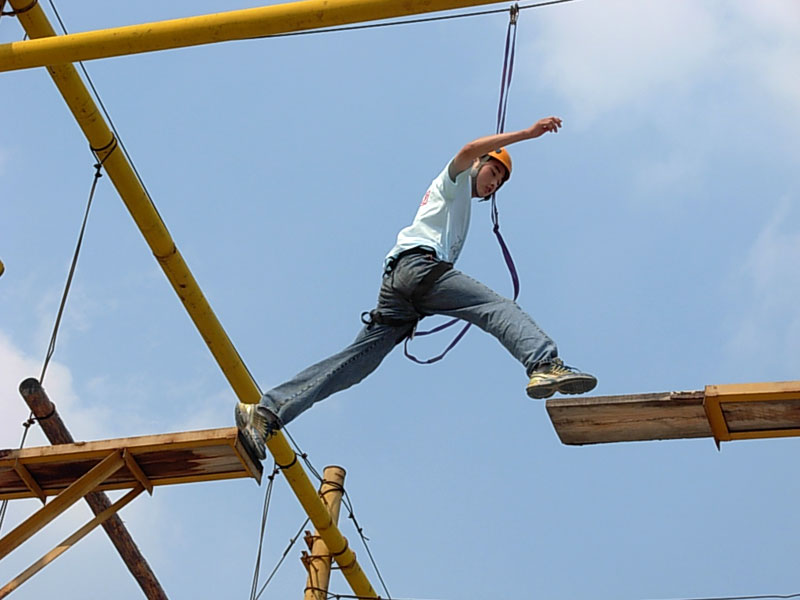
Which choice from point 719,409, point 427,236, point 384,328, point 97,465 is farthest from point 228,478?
point 719,409

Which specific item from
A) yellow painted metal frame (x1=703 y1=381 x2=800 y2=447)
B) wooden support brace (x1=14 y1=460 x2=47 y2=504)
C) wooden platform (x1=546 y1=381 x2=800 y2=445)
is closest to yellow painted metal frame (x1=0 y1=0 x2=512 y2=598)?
wooden support brace (x1=14 y1=460 x2=47 y2=504)

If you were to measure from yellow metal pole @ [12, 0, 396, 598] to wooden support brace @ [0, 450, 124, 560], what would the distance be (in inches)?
37.3

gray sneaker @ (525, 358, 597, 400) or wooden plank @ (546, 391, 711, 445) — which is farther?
wooden plank @ (546, 391, 711, 445)

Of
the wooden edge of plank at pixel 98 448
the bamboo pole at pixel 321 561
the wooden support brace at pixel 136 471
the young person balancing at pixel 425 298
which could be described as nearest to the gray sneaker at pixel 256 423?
the young person balancing at pixel 425 298

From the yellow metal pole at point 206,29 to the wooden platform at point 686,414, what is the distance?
2.40 m

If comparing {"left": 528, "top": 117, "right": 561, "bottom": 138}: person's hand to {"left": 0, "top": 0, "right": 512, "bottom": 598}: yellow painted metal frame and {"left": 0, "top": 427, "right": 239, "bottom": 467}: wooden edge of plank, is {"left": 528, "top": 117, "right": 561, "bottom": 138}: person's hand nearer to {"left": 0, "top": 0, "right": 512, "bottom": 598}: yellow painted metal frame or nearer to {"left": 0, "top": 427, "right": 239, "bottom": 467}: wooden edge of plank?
{"left": 0, "top": 0, "right": 512, "bottom": 598}: yellow painted metal frame

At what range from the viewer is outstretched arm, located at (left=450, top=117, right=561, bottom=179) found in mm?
7445

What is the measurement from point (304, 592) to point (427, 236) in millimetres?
3957

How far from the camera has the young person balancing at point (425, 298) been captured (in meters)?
7.86

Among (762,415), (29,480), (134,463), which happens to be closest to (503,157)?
(762,415)

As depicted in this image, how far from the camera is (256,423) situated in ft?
26.7

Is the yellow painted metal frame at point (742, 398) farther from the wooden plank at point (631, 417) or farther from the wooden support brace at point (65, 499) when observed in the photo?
the wooden support brace at point (65, 499)

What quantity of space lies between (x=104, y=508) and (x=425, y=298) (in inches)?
129

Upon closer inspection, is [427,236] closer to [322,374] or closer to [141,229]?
[322,374]
